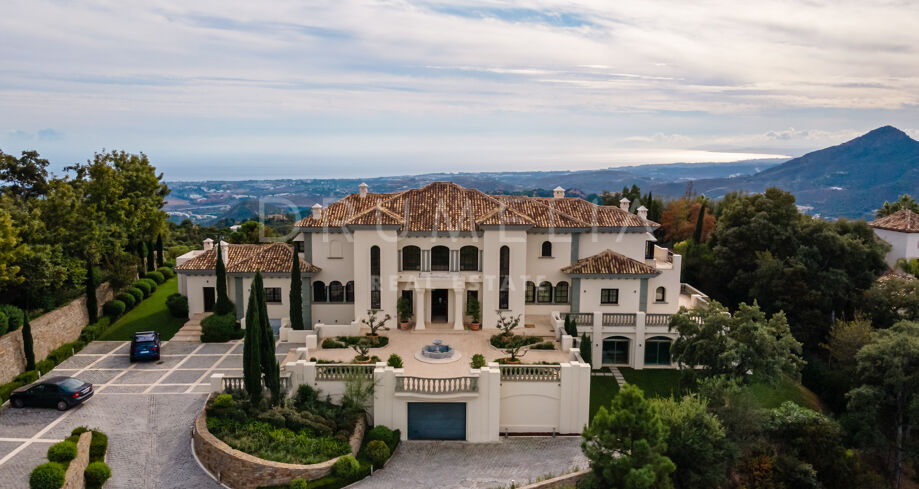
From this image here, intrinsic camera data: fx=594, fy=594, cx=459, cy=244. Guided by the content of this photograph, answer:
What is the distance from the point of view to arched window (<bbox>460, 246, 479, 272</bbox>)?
33.8m

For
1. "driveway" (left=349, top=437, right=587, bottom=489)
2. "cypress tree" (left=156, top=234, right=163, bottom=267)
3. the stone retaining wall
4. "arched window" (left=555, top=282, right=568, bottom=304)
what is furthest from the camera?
"cypress tree" (left=156, top=234, right=163, bottom=267)

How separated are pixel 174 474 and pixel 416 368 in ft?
33.8

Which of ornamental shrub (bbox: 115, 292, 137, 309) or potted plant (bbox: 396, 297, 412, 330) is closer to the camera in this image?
potted plant (bbox: 396, 297, 412, 330)

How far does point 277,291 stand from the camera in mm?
36250

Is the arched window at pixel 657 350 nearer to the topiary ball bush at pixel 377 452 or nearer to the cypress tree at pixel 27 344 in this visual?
the topiary ball bush at pixel 377 452

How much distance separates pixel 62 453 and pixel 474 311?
19719 mm

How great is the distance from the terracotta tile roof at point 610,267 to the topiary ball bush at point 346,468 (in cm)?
1777

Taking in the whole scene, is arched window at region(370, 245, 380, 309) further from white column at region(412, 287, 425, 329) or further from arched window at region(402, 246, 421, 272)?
white column at region(412, 287, 425, 329)

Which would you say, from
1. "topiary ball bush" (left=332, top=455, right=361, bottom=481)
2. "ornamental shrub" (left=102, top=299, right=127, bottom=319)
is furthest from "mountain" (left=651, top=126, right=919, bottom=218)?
"topiary ball bush" (left=332, top=455, right=361, bottom=481)

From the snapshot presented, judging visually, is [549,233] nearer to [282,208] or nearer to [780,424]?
[780,424]

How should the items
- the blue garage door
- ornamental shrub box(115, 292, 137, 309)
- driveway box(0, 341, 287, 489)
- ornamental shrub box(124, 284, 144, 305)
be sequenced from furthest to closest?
1. ornamental shrub box(124, 284, 144, 305)
2. ornamental shrub box(115, 292, 137, 309)
3. the blue garage door
4. driveway box(0, 341, 287, 489)

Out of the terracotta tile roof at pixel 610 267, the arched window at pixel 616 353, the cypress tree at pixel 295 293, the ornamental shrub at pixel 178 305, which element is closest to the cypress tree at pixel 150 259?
the ornamental shrub at pixel 178 305

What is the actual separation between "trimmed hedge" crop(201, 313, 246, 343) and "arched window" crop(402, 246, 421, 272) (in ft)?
35.4

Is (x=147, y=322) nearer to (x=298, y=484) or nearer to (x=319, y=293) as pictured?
(x=319, y=293)
